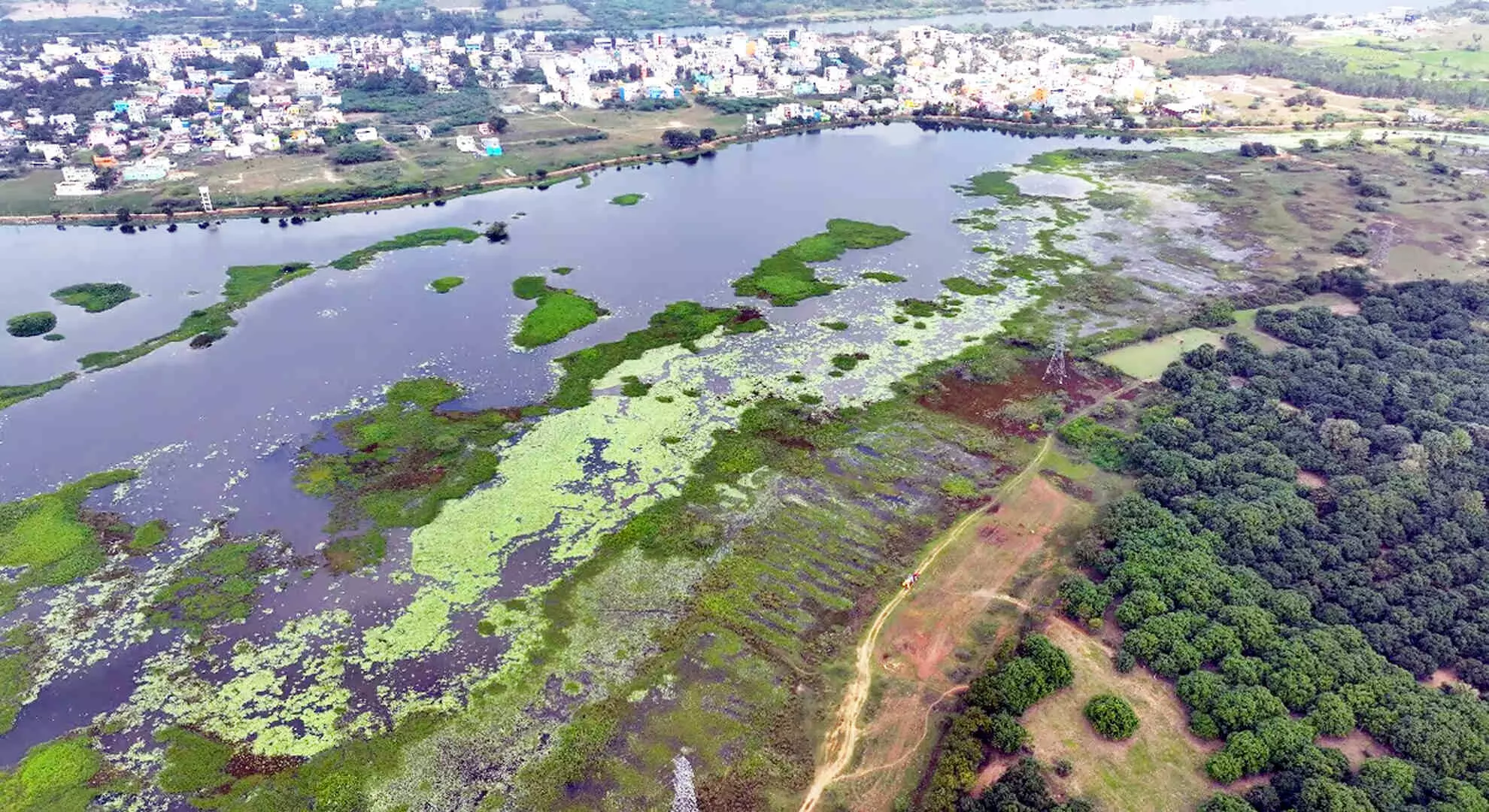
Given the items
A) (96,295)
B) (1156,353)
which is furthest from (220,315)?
(1156,353)

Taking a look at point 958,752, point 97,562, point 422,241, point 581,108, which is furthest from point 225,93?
point 958,752

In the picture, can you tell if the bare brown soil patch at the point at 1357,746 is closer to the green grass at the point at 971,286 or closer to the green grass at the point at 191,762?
the green grass at the point at 191,762

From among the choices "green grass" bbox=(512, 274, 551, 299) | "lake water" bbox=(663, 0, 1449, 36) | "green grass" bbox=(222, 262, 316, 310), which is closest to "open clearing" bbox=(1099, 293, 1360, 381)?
"green grass" bbox=(512, 274, 551, 299)

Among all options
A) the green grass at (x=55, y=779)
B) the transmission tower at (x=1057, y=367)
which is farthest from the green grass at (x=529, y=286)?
the green grass at (x=55, y=779)

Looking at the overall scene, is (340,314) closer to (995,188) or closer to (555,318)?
(555,318)

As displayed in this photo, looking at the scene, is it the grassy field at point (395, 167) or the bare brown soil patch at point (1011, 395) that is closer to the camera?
the bare brown soil patch at point (1011, 395)
